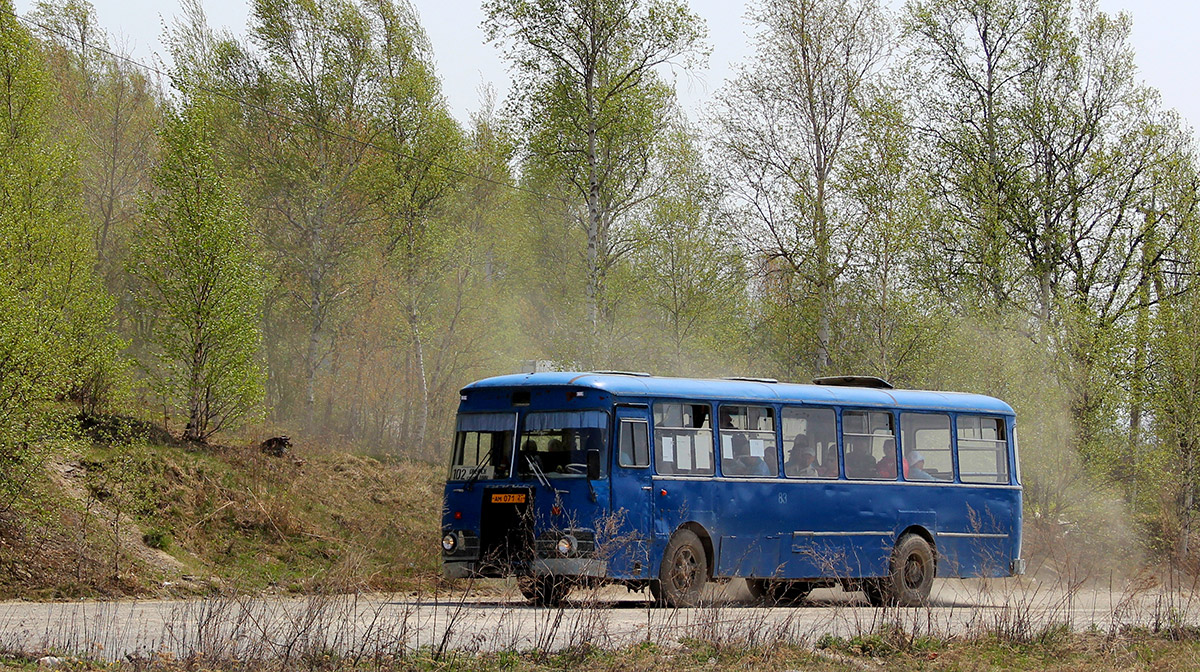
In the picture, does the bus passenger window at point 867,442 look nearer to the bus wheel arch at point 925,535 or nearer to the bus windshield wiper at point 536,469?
the bus wheel arch at point 925,535

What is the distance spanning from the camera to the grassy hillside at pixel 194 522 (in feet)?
55.2

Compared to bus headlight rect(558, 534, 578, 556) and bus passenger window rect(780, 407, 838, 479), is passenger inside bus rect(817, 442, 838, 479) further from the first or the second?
bus headlight rect(558, 534, 578, 556)

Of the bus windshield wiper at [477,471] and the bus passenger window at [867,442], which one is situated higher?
the bus passenger window at [867,442]

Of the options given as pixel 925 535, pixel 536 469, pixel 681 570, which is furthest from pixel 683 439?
pixel 925 535

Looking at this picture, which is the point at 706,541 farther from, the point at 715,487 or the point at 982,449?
the point at 982,449

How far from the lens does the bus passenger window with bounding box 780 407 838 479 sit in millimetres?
18188

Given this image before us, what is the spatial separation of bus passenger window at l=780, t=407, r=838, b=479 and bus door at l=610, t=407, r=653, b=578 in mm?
2698

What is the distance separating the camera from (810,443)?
18.5 meters

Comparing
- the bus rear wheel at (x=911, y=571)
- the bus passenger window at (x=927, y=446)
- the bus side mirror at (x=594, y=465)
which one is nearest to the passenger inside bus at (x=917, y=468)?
the bus passenger window at (x=927, y=446)

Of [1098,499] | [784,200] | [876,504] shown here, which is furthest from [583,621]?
[784,200]

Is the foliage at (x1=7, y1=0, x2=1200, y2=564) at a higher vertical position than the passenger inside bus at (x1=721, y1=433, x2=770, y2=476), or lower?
higher

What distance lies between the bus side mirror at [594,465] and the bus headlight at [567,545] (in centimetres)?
82

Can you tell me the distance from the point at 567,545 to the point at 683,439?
7.74 ft

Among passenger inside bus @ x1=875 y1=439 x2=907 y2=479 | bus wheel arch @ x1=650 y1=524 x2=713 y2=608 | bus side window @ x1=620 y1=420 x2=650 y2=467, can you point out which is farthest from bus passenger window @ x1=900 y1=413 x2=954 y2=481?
bus side window @ x1=620 y1=420 x2=650 y2=467
